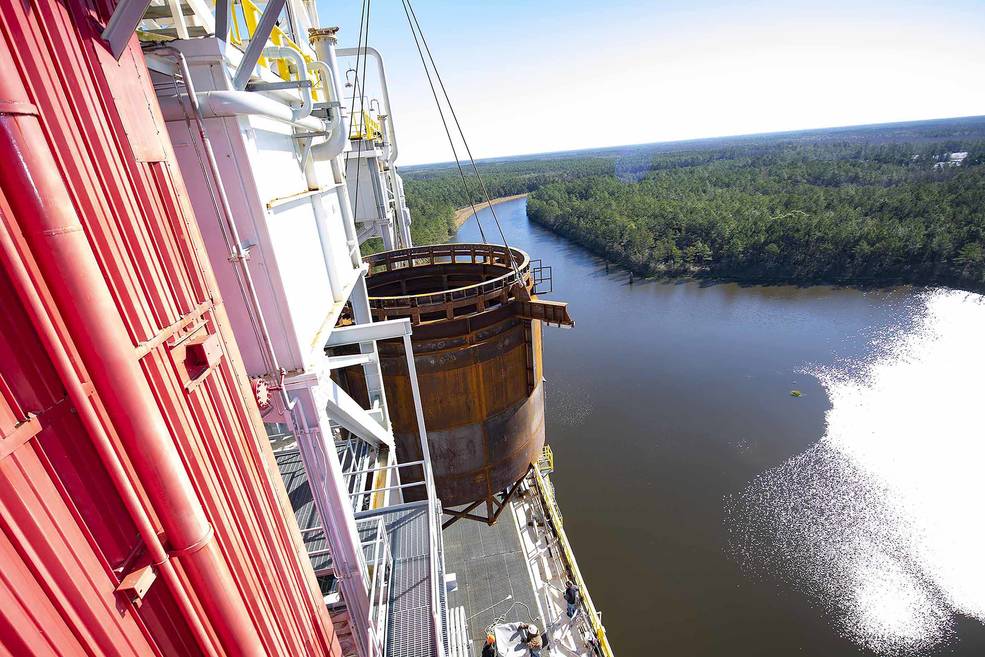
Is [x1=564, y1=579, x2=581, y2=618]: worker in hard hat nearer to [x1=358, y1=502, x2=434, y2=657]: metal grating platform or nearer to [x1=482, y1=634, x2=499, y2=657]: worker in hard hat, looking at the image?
[x1=482, y1=634, x2=499, y2=657]: worker in hard hat

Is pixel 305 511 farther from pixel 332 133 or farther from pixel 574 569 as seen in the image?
pixel 574 569

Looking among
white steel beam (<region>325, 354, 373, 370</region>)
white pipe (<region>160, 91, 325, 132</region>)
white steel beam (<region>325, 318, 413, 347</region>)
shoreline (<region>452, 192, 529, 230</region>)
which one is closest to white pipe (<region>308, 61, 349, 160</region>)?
white pipe (<region>160, 91, 325, 132</region>)

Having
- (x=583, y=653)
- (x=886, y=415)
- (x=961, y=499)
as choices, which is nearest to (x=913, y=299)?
(x=886, y=415)

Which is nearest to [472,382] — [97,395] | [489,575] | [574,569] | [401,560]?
[401,560]

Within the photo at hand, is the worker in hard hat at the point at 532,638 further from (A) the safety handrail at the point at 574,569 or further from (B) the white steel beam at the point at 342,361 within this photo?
(B) the white steel beam at the point at 342,361

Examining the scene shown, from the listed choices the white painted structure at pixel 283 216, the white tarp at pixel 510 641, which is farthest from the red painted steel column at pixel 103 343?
the white tarp at pixel 510 641
